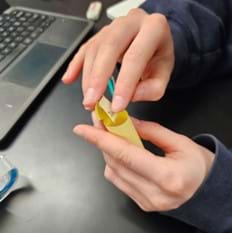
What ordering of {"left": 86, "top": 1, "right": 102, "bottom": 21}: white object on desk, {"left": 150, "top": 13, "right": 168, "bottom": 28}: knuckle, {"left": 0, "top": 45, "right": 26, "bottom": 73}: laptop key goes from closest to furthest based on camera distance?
{"left": 150, "top": 13, "right": 168, "bottom": 28}: knuckle
{"left": 0, "top": 45, "right": 26, "bottom": 73}: laptop key
{"left": 86, "top": 1, "right": 102, "bottom": 21}: white object on desk

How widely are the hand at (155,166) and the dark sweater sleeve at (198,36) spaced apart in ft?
0.54

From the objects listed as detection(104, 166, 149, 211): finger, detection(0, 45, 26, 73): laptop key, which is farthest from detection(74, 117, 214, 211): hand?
detection(0, 45, 26, 73): laptop key

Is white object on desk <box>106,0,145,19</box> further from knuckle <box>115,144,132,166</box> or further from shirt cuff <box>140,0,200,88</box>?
knuckle <box>115,144,132,166</box>

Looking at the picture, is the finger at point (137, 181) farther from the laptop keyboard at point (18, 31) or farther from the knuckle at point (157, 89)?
the laptop keyboard at point (18, 31)

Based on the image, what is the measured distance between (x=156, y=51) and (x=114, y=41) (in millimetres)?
60

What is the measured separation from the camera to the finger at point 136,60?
1.20 feet

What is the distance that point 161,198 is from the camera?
0.36 metres

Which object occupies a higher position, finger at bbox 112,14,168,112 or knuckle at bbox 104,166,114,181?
finger at bbox 112,14,168,112

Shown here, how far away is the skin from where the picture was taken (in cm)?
34

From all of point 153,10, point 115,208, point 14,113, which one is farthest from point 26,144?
point 153,10

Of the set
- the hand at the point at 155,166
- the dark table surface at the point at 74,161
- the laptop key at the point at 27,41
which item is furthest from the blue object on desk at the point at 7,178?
the laptop key at the point at 27,41

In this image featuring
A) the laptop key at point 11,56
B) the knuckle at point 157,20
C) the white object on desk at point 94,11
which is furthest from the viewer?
the white object on desk at point 94,11

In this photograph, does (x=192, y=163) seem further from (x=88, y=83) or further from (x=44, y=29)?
(x=44, y=29)

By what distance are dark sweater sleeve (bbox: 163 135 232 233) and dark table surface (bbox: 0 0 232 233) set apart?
0.02m
